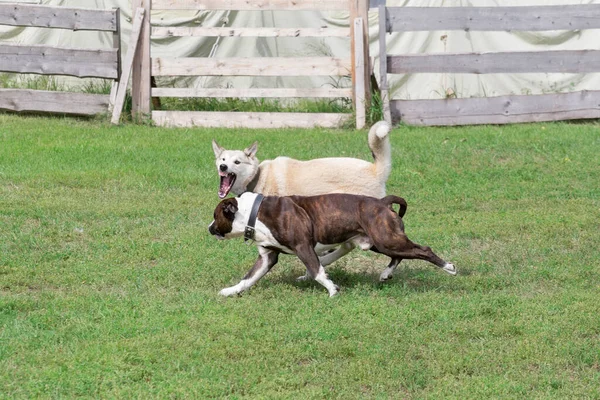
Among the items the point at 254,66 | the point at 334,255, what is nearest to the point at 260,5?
the point at 254,66

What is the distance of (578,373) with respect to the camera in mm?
5582

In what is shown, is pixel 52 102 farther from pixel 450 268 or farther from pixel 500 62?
pixel 450 268

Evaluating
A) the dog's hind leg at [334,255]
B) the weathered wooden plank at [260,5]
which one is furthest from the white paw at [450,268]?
the weathered wooden plank at [260,5]

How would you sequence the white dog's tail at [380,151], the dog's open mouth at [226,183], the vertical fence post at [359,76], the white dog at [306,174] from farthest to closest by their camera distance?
the vertical fence post at [359,76], the dog's open mouth at [226,183], the white dog at [306,174], the white dog's tail at [380,151]

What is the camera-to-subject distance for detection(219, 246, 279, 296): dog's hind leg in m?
7.02

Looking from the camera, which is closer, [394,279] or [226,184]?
[394,279]

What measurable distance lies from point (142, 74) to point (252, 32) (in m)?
1.74

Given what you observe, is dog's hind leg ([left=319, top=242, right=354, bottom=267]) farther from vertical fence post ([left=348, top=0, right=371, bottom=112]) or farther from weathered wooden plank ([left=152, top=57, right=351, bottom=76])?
weathered wooden plank ([left=152, top=57, right=351, bottom=76])

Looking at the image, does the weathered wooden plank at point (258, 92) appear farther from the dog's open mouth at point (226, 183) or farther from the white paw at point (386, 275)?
the white paw at point (386, 275)

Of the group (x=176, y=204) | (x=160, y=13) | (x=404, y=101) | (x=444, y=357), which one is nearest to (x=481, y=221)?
(x=176, y=204)

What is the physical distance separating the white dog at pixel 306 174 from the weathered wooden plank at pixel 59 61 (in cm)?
653

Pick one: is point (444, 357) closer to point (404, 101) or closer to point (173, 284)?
point (173, 284)

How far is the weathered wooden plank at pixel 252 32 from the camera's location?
1377 cm

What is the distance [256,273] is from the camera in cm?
706
